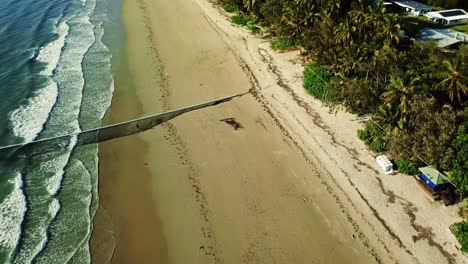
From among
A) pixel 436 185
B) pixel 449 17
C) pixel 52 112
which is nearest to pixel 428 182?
pixel 436 185

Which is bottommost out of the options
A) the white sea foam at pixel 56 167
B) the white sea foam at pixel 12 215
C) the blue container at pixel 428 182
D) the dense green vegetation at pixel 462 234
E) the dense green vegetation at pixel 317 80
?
Result: the white sea foam at pixel 12 215

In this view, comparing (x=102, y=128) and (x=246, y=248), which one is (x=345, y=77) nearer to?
(x=246, y=248)

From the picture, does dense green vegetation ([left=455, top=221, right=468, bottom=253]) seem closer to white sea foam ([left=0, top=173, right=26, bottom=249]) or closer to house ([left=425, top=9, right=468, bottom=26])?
white sea foam ([left=0, top=173, right=26, bottom=249])

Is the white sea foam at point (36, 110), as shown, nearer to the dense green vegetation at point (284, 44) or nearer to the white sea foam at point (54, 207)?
the white sea foam at point (54, 207)

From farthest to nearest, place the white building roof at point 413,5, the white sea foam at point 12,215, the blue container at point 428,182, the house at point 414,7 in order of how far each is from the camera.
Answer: the white building roof at point 413,5
the house at point 414,7
the blue container at point 428,182
the white sea foam at point 12,215

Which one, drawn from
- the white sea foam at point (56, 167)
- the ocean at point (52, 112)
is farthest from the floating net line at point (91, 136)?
the white sea foam at point (56, 167)

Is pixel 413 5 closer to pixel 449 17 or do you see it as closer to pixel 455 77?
pixel 449 17

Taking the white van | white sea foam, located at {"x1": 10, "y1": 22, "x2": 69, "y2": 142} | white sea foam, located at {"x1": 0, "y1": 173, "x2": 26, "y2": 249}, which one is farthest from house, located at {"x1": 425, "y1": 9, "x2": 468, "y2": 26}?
white sea foam, located at {"x1": 0, "y1": 173, "x2": 26, "y2": 249}
